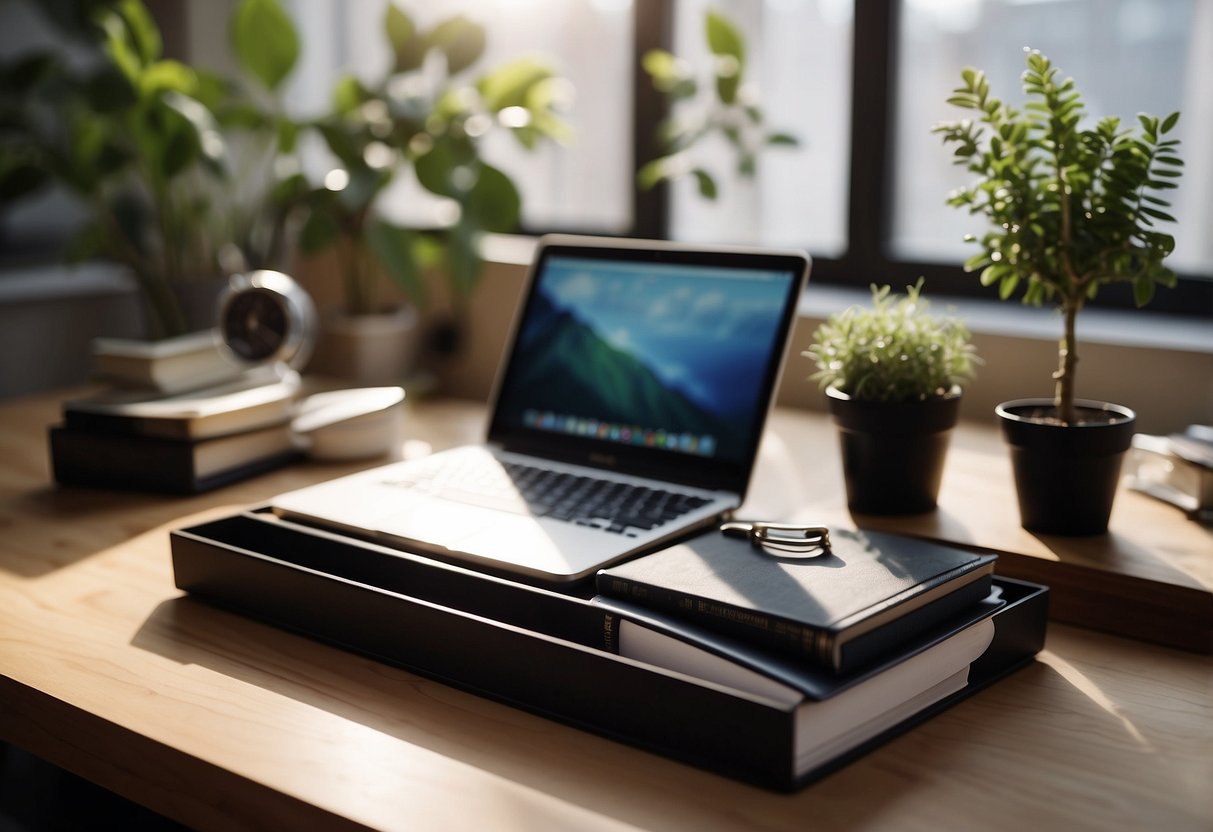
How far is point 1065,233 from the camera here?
94cm

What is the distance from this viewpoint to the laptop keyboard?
38.7 inches

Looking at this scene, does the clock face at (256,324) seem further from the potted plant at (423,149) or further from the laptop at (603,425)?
the laptop at (603,425)

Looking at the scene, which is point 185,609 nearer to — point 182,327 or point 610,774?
point 610,774

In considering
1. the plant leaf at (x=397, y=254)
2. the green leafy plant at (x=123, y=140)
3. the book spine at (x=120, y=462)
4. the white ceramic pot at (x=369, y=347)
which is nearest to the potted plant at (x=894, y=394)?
the book spine at (x=120, y=462)

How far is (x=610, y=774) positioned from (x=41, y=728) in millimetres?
430

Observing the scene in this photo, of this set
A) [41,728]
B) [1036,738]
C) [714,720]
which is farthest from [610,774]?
[41,728]

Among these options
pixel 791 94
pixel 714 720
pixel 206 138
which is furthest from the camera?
pixel 791 94

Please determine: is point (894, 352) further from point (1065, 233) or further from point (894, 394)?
point (1065, 233)

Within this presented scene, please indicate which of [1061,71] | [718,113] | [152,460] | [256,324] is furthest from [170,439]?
[1061,71]

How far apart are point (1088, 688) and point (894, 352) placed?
0.33 metres

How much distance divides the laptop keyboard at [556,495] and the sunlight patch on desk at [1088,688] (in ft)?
1.03

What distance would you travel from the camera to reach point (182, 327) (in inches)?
69.9

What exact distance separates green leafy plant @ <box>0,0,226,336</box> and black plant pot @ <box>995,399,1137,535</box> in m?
1.21

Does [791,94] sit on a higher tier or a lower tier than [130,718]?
higher
